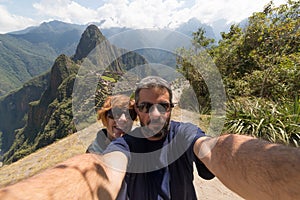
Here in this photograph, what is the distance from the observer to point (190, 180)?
1402mm

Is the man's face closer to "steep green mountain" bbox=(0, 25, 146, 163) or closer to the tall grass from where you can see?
the tall grass

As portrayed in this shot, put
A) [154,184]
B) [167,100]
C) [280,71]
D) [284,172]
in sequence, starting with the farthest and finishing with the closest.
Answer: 1. [280,71]
2. [167,100]
3. [154,184]
4. [284,172]

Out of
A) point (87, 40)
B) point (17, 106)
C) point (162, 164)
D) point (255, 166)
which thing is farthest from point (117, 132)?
point (17, 106)

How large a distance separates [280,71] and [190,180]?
745 centimetres

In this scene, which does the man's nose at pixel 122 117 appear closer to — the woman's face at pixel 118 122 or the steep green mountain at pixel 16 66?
the woman's face at pixel 118 122

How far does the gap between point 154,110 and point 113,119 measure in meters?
1.29

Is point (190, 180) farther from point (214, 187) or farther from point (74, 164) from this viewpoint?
point (214, 187)

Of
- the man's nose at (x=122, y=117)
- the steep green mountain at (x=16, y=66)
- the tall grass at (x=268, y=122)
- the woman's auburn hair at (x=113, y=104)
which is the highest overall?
the woman's auburn hair at (x=113, y=104)

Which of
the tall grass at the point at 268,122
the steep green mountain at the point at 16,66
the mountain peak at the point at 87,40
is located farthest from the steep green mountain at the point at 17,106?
the tall grass at the point at 268,122

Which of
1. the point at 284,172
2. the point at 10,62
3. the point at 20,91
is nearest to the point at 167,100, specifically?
the point at 284,172

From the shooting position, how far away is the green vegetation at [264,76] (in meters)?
4.67

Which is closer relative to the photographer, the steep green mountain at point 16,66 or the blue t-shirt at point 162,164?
the blue t-shirt at point 162,164

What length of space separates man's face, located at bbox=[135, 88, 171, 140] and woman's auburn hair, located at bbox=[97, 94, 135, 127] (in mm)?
860

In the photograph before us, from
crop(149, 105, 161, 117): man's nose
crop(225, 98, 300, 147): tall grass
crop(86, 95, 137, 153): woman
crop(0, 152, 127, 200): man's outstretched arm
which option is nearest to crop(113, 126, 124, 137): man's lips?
crop(86, 95, 137, 153): woman
